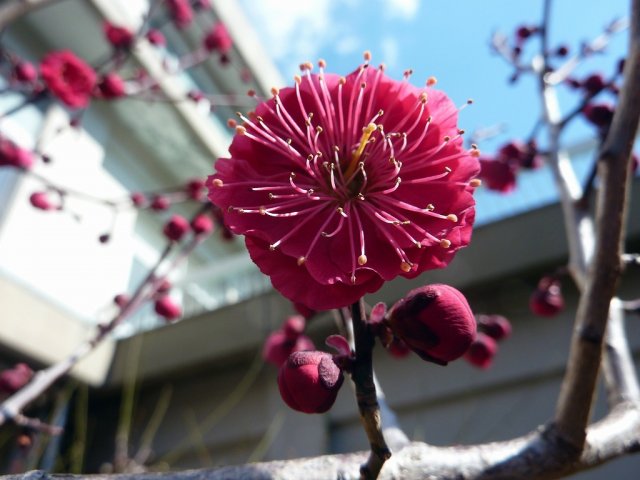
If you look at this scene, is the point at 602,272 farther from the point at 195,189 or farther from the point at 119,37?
the point at 119,37

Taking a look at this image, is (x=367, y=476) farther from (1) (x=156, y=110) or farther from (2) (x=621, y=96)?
(1) (x=156, y=110)

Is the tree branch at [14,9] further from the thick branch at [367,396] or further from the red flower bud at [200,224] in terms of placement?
the thick branch at [367,396]

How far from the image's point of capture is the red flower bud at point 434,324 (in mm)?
537

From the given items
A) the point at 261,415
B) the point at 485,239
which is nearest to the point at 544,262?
the point at 485,239

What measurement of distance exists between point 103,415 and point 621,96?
3084 millimetres

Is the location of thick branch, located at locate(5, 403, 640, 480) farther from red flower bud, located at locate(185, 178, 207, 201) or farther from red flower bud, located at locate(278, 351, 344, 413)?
red flower bud, located at locate(185, 178, 207, 201)

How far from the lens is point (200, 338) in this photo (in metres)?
3.02

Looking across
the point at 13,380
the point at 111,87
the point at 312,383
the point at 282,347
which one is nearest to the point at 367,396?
the point at 312,383

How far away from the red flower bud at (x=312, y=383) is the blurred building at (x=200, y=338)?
4.11 feet

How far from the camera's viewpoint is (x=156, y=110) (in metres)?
5.09

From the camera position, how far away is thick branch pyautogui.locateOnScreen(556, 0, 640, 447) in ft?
2.34

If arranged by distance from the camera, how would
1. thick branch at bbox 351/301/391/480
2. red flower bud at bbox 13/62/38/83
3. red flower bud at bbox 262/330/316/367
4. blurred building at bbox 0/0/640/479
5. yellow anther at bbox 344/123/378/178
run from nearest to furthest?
thick branch at bbox 351/301/391/480 < yellow anther at bbox 344/123/378/178 < red flower bud at bbox 262/330/316/367 < red flower bud at bbox 13/62/38/83 < blurred building at bbox 0/0/640/479

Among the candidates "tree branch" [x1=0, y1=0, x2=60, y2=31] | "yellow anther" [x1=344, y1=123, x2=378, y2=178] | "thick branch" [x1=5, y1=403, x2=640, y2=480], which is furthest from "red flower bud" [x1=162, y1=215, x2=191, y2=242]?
"thick branch" [x1=5, y1=403, x2=640, y2=480]

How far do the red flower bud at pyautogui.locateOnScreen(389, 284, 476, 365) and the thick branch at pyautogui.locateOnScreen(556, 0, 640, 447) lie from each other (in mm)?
257
